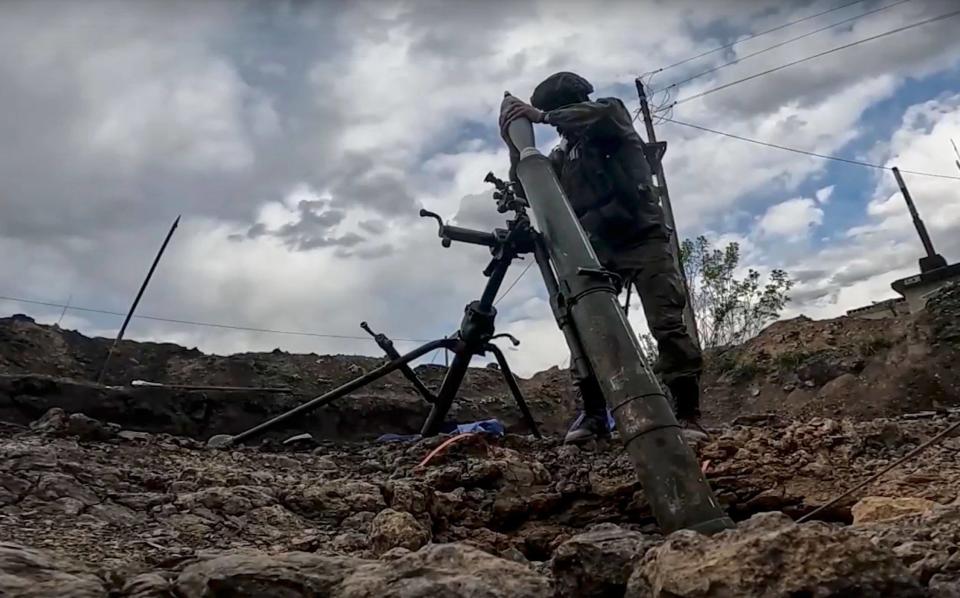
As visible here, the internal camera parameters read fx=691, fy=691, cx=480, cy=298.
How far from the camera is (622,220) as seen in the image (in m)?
3.46

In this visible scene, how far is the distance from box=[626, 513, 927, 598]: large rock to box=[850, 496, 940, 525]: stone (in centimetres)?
83

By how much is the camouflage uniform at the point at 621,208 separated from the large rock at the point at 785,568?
7.25 ft

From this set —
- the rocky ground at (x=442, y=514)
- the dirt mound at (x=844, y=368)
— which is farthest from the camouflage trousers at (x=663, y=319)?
the dirt mound at (x=844, y=368)

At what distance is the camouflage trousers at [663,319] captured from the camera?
3.18 meters

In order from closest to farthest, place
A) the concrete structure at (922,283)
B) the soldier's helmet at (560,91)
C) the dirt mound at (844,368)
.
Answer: the soldier's helmet at (560,91), the dirt mound at (844,368), the concrete structure at (922,283)

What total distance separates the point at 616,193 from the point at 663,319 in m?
0.68

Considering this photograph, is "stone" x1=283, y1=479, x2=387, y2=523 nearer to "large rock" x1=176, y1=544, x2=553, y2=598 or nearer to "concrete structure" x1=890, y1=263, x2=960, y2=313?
"large rock" x1=176, y1=544, x2=553, y2=598

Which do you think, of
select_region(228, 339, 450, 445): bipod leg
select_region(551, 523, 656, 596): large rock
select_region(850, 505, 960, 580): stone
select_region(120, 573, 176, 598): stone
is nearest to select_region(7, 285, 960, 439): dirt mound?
select_region(228, 339, 450, 445): bipod leg

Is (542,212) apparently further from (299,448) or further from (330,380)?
(330,380)

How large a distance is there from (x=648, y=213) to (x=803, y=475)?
5.11 ft

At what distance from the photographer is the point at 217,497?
2.01 metres

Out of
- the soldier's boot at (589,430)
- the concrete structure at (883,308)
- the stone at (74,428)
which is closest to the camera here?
the stone at (74,428)

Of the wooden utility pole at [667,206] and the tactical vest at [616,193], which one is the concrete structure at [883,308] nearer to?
the wooden utility pole at [667,206]

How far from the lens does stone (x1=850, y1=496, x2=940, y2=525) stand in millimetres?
1695
